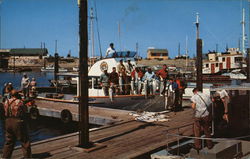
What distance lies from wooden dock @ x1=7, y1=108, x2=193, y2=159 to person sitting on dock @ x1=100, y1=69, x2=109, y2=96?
4.68m

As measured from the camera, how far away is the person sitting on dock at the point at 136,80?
17108 mm

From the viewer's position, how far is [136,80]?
17.4m

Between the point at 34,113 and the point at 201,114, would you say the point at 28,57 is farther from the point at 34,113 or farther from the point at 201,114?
the point at 201,114

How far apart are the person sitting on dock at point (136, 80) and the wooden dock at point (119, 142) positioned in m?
4.86

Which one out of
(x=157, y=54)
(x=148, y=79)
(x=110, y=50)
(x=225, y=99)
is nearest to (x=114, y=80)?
(x=148, y=79)


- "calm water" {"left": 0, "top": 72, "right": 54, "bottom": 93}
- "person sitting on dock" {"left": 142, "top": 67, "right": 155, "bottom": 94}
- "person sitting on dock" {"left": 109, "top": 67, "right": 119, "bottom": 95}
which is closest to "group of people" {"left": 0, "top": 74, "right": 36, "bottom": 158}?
"person sitting on dock" {"left": 109, "top": 67, "right": 119, "bottom": 95}

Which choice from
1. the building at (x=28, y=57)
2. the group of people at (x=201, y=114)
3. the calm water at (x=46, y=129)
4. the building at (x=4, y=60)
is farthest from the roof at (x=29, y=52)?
the group of people at (x=201, y=114)

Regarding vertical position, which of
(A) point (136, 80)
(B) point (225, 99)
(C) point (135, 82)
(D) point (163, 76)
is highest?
(D) point (163, 76)

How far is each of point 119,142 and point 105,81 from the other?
25.8ft

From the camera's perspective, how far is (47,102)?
2006cm

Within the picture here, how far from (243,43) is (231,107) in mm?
24419

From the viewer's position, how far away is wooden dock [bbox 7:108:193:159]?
26.3 feet

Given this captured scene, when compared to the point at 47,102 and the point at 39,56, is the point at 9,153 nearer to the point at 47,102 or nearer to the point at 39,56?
the point at 47,102

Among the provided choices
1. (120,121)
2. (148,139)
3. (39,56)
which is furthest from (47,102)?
(39,56)
